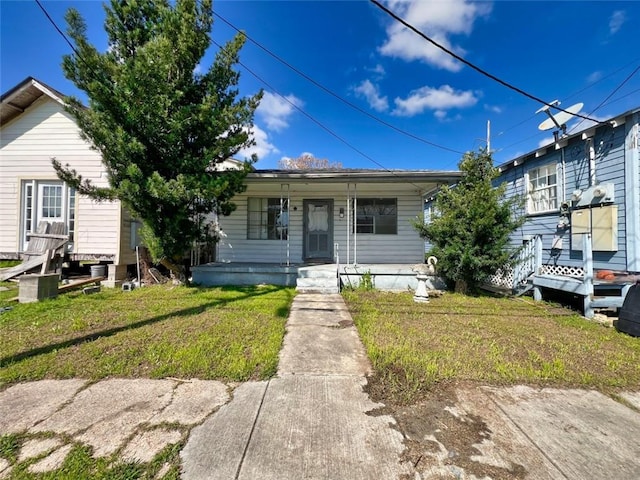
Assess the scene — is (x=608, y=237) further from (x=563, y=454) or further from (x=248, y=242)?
(x=248, y=242)

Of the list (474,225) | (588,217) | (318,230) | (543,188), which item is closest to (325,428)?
(474,225)

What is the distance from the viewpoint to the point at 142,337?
3652mm

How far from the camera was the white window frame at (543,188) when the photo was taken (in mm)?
8336

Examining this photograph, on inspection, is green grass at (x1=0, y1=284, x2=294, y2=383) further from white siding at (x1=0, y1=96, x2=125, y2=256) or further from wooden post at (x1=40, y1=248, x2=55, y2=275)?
white siding at (x1=0, y1=96, x2=125, y2=256)

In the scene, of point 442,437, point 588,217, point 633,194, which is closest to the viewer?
point 442,437

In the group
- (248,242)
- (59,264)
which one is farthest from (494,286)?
(59,264)

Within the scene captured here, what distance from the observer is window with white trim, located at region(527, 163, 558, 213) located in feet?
27.5

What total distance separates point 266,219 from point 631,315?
8.45m

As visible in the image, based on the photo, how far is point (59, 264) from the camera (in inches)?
285

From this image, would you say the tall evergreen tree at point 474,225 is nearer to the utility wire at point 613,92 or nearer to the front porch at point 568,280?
the front porch at point 568,280

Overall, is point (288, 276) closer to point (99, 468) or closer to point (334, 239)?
point (334, 239)

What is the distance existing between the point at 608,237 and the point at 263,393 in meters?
8.62

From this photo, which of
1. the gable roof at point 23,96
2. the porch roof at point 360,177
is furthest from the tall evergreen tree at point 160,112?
the gable roof at point 23,96

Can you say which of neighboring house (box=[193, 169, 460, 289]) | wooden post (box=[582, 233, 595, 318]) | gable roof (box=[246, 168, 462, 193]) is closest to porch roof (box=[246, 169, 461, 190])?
gable roof (box=[246, 168, 462, 193])
